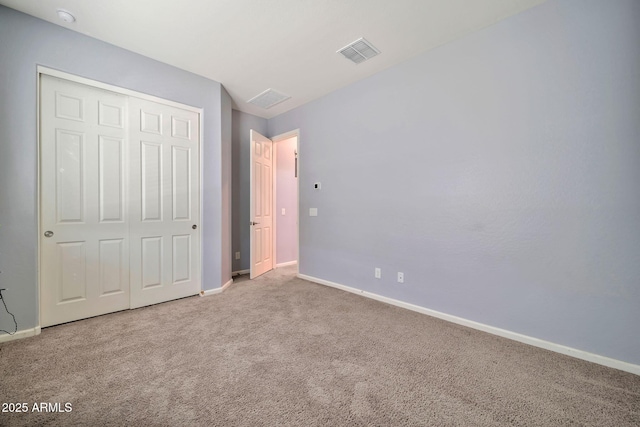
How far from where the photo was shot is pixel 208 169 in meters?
3.32

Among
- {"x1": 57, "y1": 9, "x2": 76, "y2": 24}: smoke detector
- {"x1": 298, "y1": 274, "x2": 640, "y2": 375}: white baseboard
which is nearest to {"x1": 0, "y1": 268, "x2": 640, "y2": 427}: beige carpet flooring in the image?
{"x1": 298, "y1": 274, "x2": 640, "y2": 375}: white baseboard

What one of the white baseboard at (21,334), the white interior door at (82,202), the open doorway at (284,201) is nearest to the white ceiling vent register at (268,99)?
the open doorway at (284,201)

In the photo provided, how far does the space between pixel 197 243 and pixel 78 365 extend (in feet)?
5.40

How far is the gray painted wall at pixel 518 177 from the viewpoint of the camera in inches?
70.6

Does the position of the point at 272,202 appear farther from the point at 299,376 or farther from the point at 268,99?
the point at 299,376

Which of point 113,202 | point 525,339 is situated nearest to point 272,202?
point 113,202

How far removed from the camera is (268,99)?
3850mm

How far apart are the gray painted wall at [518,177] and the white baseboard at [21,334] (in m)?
3.34

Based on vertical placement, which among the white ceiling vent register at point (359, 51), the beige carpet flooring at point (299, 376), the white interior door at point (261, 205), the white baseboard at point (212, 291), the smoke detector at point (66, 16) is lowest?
the beige carpet flooring at point (299, 376)

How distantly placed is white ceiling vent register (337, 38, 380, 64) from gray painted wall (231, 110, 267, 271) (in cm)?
234

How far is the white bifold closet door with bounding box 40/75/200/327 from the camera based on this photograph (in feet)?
7.78

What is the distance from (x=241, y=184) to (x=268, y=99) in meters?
1.53

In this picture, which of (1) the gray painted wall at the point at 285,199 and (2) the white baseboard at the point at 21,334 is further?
(1) the gray painted wall at the point at 285,199

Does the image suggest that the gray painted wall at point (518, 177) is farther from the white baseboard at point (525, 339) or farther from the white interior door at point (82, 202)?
the white interior door at point (82, 202)
